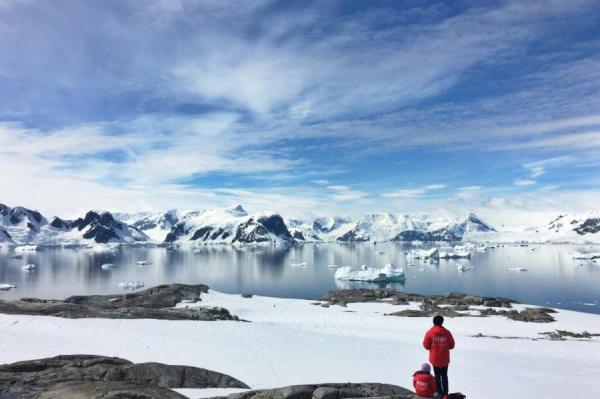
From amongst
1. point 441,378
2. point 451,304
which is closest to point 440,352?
point 441,378

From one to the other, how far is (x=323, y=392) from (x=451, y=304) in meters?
46.7

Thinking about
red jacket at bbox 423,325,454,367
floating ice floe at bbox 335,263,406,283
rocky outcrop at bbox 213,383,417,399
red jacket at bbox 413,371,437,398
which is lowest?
floating ice floe at bbox 335,263,406,283

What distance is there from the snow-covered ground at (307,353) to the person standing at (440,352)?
4.36 meters

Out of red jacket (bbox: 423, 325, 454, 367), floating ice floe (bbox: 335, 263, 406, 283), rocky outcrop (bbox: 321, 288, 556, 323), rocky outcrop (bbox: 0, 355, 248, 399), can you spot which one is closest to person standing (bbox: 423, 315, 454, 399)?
red jacket (bbox: 423, 325, 454, 367)

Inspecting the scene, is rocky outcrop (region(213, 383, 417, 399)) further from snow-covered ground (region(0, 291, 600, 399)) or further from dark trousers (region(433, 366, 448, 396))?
snow-covered ground (region(0, 291, 600, 399))

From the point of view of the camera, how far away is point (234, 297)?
55.1 m

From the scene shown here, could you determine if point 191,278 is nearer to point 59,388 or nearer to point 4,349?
point 4,349

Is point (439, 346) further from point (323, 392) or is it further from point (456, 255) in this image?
point (456, 255)

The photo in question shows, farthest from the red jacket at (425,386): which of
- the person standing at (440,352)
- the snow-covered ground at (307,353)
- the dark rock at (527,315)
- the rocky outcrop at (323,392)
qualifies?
the dark rock at (527,315)

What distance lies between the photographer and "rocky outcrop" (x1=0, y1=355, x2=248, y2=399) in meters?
10.1

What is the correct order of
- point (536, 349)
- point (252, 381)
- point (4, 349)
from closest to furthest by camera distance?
point (252, 381), point (4, 349), point (536, 349)

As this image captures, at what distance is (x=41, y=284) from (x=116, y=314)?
7315cm

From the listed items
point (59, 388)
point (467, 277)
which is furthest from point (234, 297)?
point (467, 277)

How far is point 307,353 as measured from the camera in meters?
20.2
